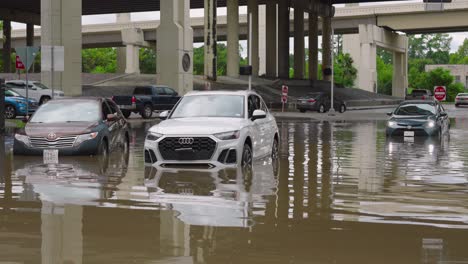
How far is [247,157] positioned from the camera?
1481cm

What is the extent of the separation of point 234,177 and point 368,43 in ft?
282

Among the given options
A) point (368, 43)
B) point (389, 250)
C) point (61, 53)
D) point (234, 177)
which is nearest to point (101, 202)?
point (234, 177)

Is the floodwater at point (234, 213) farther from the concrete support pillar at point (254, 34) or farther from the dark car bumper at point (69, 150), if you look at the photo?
the concrete support pillar at point (254, 34)

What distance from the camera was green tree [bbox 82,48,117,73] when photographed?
150 meters

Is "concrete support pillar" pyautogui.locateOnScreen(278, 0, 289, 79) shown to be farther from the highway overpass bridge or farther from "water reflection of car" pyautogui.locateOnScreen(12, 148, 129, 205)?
"water reflection of car" pyautogui.locateOnScreen(12, 148, 129, 205)

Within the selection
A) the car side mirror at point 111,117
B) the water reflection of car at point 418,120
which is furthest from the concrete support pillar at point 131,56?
the car side mirror at point 111,117

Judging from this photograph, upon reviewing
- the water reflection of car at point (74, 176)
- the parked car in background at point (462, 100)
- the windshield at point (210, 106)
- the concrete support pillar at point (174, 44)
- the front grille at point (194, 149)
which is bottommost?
the water reflection of car at point (74, 176)

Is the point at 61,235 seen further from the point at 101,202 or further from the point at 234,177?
the point at 234,177

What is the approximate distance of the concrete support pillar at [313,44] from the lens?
9006 centimetres

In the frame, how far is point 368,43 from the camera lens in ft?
317

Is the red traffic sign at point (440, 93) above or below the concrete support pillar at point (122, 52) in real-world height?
below

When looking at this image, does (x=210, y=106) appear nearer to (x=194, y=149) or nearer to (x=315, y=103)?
(x=194, y=149)

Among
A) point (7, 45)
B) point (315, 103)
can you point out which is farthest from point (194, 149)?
point (7, 45)

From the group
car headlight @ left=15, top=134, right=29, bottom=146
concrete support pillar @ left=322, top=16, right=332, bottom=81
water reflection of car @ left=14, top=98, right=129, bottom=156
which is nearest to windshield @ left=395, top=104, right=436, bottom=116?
water reflection of car @ left=14, top=98, right=129, bottom=156
